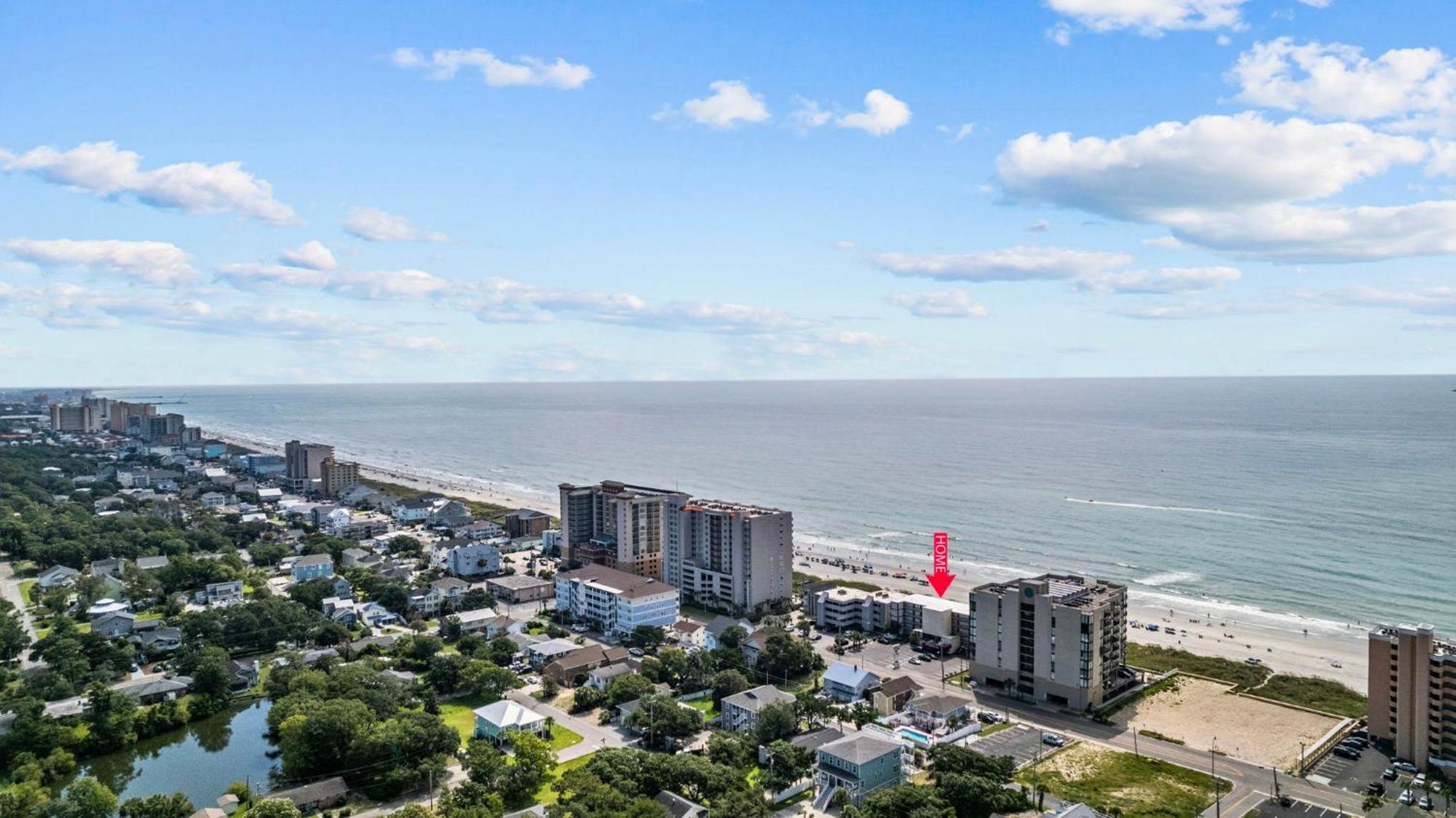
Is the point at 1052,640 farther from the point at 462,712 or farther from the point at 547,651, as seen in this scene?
the point at 462,712

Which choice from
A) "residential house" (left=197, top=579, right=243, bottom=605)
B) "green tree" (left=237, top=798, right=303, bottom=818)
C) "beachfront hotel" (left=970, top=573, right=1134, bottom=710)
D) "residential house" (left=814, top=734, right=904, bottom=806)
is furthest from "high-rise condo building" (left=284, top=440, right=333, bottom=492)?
"residential house" (left=814, top=734, right=904, bottom=806)

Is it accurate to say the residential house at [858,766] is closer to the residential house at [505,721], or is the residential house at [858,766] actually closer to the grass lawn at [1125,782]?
the grass lawn at [1125,782]

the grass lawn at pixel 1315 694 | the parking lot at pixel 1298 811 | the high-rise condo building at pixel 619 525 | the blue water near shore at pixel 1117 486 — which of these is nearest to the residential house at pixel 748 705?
A: the parking lot at pixel 1298 811

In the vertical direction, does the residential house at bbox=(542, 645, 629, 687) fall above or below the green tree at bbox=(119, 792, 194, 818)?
below

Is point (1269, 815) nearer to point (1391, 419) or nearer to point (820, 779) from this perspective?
point (820, 779)

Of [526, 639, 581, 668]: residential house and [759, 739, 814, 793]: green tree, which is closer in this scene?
[759, 739, 814, 793]: green tree

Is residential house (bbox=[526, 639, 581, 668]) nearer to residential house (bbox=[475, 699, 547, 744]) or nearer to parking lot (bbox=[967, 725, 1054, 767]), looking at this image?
residential house (bbox=[475, 699, 547, 744])
